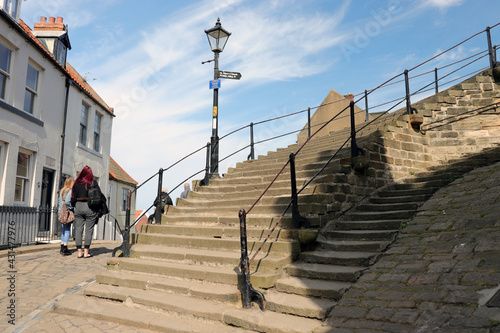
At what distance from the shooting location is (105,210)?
28.3 feet

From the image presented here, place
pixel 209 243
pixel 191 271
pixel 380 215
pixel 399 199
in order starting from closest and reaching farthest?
pixel 191 271 → pixel 380 215 → pixel 209 243 → pixel 399 199

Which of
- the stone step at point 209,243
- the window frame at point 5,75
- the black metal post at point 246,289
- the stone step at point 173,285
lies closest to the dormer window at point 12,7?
the window frame at point 5,75

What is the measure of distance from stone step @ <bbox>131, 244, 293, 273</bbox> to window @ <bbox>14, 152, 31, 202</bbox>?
20.9 feet

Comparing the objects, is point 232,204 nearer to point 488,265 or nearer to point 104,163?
point 488,265

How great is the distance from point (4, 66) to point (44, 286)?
776 centimetres

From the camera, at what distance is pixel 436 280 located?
3.74m

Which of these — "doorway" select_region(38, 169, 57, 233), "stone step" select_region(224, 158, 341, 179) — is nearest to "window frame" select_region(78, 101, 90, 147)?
"doorway" select_region(38, 169, 57, 233)

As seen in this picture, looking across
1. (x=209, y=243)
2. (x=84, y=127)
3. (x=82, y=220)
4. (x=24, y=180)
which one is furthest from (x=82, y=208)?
(x=84, y=127)

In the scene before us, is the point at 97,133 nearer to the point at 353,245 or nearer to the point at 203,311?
the point at 203,311

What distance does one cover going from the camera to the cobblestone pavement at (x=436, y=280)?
318cm

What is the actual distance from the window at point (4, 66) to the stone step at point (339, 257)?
1000 centimetres

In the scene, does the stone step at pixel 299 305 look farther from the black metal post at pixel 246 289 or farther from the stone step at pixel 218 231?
the stone step at pixel 218 231

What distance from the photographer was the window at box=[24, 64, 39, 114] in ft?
38.7

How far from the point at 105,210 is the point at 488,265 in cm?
749
